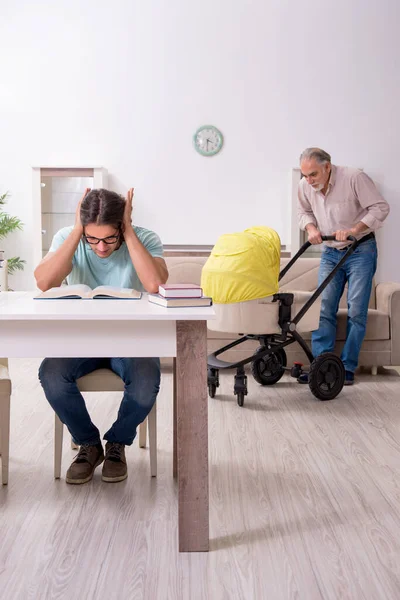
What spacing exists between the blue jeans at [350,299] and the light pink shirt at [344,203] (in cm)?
12

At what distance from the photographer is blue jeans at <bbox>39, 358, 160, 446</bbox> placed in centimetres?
255

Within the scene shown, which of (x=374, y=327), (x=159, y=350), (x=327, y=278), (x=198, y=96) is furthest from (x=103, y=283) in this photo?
(x=198, y=96)

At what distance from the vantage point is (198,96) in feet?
23.2

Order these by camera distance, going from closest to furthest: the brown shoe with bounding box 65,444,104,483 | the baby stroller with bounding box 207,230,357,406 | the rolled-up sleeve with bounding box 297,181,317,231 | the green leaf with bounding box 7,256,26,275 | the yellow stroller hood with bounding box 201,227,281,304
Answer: the brown shoe with bounding box 65,444,104,483
the yellow stroller hood with bounding box 201,227,281,304
the baby stroller with bounding box 207,230,357,406
the rolled-up sleeve with bounding box 297,181,317,231
the green leaf with bounding box 7,256,26,275

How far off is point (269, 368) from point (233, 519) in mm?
2161

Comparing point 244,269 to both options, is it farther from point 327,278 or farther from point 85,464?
point 85,464

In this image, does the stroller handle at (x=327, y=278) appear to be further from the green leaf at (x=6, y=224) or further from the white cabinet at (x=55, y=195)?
the green leaf at (x=6, y=224)

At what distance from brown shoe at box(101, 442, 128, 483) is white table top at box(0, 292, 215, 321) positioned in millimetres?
653

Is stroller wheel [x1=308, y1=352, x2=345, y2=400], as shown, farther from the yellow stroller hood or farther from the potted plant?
the potted plant

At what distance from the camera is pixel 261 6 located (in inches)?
275

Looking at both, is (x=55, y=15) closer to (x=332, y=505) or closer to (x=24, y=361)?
(x=24, y=361)

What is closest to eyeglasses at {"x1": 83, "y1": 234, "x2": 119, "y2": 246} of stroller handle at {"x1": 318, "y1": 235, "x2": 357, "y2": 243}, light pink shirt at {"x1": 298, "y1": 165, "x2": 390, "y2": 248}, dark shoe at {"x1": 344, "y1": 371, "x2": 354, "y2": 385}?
stroller handle at {"x1": 318, "y1": 235, "x2": 357, "y2": 243}

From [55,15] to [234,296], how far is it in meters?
4.53

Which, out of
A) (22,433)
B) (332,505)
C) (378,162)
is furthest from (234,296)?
(378,162)
